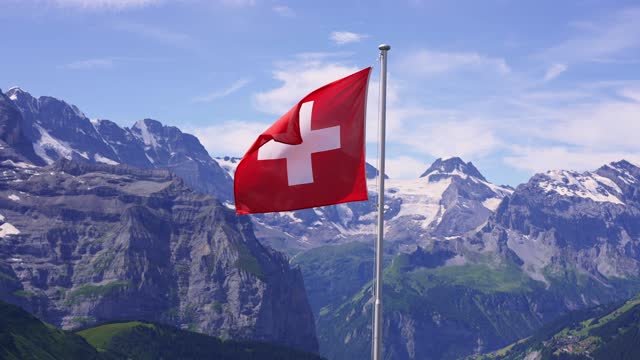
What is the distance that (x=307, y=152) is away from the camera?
3825 centimetres

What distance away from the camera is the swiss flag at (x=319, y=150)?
3756 cm

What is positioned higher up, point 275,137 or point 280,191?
point 275,137

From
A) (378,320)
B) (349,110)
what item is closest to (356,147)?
(349,110)

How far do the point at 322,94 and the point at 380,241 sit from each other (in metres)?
7.54

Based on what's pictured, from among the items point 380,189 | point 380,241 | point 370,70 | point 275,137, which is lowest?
point 380,241

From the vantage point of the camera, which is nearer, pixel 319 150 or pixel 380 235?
pixel 380 235

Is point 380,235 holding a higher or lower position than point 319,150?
lower

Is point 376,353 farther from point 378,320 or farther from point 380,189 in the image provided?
point 380,189

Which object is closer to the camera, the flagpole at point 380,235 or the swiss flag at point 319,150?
the flagpole at point 380,235

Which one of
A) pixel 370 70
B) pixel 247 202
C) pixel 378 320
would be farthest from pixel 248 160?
pixel 378 320

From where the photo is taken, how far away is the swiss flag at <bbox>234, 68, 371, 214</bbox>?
37.6 meters

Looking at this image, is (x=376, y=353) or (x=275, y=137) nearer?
(x=376, y=353)

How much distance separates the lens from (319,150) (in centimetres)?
3797

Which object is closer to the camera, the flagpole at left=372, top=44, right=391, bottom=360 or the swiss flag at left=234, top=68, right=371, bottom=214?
the flagpole at left=372, top=44, right=391, bottom=360
